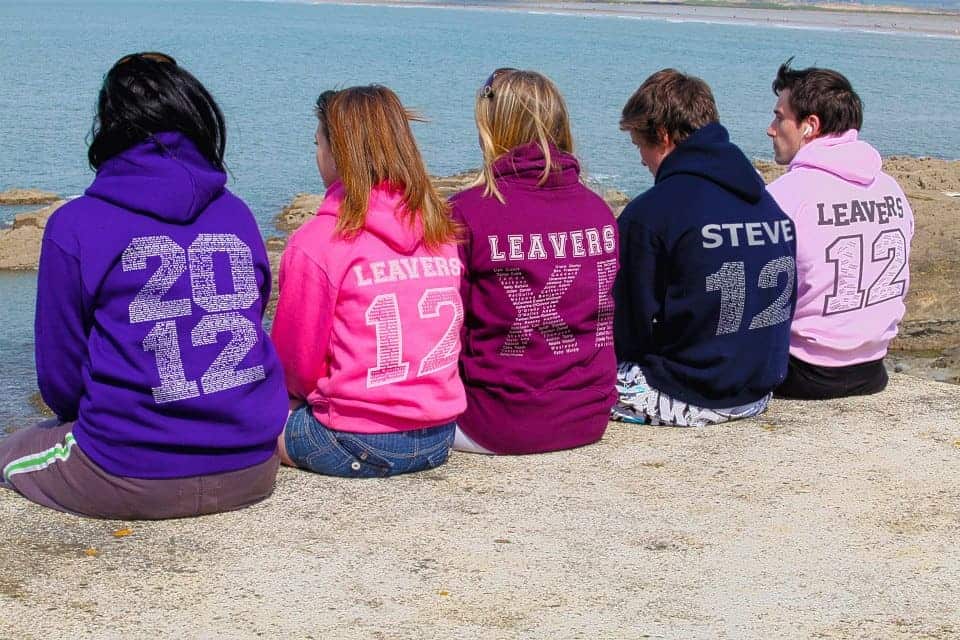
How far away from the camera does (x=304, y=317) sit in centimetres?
432

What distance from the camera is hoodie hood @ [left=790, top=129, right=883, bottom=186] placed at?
5395mm

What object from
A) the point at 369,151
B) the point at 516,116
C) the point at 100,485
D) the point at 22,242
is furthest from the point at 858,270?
the point at 22,242

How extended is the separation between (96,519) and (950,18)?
100250 millimetres

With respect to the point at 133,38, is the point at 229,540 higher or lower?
higher

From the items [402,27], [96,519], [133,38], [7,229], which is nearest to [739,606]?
[96,519]

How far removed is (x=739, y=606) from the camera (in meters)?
3.62

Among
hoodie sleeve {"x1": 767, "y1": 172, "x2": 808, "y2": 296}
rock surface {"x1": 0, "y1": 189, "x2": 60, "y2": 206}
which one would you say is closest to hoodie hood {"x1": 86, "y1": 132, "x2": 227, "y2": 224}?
hoodie sleeve {"x1": 767, "y1": 172, "x2": 808, "y2": 296}

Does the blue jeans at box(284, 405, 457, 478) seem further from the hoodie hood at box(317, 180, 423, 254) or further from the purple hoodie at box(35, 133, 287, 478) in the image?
the hoodie hood at box(317, 180, 423, 254)

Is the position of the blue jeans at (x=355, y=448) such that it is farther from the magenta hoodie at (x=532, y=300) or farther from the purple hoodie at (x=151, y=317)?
the purple hoodie at (x=151, y=317)

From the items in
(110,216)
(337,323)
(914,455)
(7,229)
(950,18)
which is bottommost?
(950,18)

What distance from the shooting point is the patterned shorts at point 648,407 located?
5.14m

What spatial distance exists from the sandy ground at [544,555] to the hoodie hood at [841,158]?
1140 mm

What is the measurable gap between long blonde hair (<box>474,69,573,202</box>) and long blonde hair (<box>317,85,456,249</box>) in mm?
372

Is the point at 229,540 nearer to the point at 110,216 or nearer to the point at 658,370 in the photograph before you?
the point at 110,216
